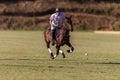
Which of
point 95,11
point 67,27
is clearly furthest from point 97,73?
point 95,11

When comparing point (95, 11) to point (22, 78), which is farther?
point (95, 11)

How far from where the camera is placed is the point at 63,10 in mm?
115562

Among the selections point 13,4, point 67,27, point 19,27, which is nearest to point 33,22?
point 19,27

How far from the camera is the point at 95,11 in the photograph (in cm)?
11475

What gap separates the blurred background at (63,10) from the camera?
356 ft

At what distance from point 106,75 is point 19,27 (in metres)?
89.8

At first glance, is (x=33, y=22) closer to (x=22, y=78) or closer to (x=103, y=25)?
(x=103, y=25)

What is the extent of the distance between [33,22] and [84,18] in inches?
451

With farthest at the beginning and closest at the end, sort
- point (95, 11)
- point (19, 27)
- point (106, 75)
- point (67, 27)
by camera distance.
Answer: point (95, 11)
point (19, 27)
point (67, 27)
point (106, 75)

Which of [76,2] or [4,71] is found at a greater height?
[4,71]

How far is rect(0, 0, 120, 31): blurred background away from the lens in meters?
109

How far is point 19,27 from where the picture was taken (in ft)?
352

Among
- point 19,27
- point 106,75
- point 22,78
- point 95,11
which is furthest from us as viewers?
point 95,11

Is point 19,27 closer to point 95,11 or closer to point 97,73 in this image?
point 95,11
